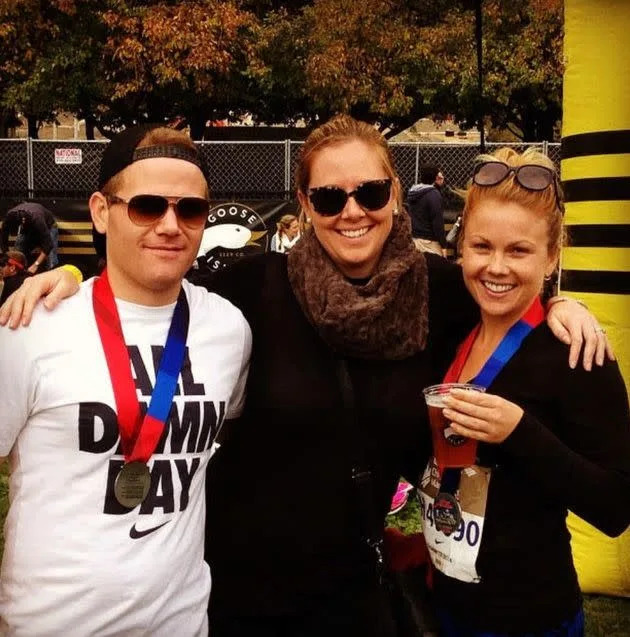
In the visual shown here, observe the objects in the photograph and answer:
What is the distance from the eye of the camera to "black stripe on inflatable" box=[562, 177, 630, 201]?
12.4 ft

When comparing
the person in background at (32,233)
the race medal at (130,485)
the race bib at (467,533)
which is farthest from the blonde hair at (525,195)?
the person in background at (32,233)

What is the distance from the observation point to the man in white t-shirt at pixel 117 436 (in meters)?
1.76

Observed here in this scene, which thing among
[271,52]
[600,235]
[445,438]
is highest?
[271,52]

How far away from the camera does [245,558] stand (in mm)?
2219

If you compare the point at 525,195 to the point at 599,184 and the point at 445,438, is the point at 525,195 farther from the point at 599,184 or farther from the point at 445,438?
the point at 599,184

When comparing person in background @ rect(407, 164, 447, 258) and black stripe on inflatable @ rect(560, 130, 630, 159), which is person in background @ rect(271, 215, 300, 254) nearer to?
person in background @ rect(407, 164, 447, 258)

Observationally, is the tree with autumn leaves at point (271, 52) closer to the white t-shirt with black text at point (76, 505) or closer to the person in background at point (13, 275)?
the person in background at point (13, 275)

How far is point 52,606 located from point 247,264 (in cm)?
113

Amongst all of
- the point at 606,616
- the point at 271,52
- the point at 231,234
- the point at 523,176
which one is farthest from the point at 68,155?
the point at 523,176

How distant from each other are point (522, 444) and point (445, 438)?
21cm

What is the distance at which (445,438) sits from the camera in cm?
205

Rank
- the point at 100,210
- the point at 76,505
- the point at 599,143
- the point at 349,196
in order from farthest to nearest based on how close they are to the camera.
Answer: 1. the point at 599,143
2. the point at 349,196
3. the point at 100,210
4. the point at 76,505

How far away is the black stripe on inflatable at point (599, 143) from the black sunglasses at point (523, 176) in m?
1.76

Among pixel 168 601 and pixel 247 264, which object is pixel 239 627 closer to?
pixel 168 601
